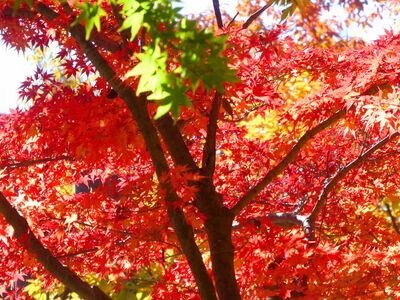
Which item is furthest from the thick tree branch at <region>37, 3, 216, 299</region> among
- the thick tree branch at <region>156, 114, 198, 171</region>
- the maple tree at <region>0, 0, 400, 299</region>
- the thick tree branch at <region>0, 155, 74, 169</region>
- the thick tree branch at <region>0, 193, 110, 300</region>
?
the thick tree branch at <region>0, 155, 74, 169</region>

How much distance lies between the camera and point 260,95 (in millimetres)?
3664

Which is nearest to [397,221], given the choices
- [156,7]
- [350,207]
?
[350,207]

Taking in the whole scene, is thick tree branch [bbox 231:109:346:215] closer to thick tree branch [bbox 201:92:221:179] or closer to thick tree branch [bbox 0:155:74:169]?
thick tree branch [bbox 201:92:221:179]

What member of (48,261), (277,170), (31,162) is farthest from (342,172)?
(31,162)

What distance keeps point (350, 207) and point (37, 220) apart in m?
3.14

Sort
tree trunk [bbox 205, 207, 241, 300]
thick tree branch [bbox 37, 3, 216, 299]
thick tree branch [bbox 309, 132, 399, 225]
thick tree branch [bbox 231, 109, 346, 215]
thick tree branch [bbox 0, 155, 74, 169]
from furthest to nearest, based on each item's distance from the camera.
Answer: thick tree branch [bbox 309, 132, 399, 225] → thick tree branch [bbox 0, 155, 74, 169] → thick tree branch [bbox 231, 109, 346, 215] → tree trunk [bbox 205, 207, 241, 300] → thick tree branch [bbox 37, 3, 216, 299]

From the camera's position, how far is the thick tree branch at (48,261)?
11.9 feet

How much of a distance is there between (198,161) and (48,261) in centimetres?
173

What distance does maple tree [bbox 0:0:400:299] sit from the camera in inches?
133

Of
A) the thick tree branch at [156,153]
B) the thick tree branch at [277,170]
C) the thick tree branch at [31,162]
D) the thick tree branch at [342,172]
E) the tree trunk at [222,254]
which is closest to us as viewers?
the thick tree branch at [156,153]

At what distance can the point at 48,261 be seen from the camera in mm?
3682

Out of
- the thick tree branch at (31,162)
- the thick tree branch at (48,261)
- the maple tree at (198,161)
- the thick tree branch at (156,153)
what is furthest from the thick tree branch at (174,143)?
the thick tree branch at (48,261)

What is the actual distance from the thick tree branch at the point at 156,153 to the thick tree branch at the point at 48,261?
754mm

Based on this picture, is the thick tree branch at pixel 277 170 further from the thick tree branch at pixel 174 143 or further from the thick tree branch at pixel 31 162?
the thick tree branch at pixel 31 162
